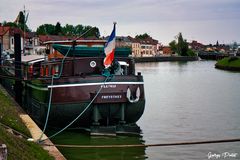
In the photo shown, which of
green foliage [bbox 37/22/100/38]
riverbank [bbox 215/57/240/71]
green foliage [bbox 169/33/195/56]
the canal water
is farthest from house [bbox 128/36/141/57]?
the canal water

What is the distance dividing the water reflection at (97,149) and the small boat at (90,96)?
1.09 feet

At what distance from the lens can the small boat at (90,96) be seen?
57.3 feet

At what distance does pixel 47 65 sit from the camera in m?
19.9

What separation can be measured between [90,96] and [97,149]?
7.64ft

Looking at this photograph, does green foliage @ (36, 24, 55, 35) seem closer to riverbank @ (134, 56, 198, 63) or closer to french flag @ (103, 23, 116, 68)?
riverbank @ (134, 56, 198, 63)

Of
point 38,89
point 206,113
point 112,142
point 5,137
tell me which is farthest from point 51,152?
point 206,113

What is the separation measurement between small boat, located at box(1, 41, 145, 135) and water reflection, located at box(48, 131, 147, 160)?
1.09 feet

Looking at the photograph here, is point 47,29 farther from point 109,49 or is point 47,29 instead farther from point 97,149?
point 97,149

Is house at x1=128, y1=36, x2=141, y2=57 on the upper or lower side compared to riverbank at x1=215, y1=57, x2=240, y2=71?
upper

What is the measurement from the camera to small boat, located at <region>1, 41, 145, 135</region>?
687 inches

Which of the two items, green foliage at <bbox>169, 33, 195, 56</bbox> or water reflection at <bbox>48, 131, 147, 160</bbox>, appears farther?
green foliage at <bbox>169, 33, 195, 56</bbox>

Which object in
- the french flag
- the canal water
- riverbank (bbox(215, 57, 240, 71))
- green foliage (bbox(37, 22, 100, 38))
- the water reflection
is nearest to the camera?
the water reflection

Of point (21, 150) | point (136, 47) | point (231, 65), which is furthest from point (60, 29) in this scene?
point (21, 150)

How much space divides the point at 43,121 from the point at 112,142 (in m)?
3.35
